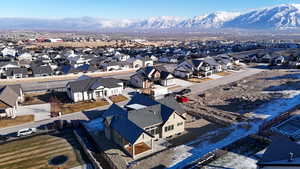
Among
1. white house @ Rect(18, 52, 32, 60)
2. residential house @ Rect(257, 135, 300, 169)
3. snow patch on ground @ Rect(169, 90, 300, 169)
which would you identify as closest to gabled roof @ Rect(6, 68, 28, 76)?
white house @ Rect(18, 52, 32, 60)

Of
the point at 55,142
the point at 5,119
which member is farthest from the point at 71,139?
the point at 5,119

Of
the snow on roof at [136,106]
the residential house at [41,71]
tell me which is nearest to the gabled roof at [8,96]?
the snow on roof at [136,106]

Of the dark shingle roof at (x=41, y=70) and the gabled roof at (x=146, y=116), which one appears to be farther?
the dark shingle roof at (x=41, y=70)

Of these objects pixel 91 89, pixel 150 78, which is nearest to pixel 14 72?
pixel 91 89

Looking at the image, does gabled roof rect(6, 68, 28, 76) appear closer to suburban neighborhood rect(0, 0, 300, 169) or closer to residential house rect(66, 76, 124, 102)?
suburban neighborhood rect(0, 0, 300, 169)

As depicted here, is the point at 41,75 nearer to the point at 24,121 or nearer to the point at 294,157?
the point at 24,121

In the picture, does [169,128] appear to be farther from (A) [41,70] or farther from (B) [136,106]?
(A) [41,70]

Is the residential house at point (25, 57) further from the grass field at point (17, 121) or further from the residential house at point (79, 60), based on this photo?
the grass field at point (17, 121)
